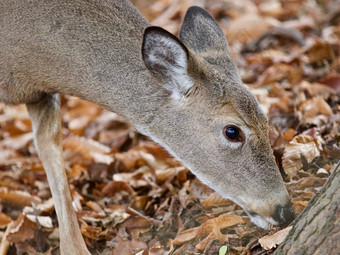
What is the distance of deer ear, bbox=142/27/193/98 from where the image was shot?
12.0ft

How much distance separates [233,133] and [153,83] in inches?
25.1

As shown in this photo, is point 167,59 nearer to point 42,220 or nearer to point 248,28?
point 42,220

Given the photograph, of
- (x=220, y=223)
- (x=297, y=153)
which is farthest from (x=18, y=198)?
(x=297, y=153)

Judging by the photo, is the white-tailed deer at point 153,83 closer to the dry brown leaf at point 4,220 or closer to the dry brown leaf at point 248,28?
the dry brown leaf at point 4,220

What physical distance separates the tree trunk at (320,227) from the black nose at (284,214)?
1.88 feet

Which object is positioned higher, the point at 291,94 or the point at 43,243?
the point at 291,94

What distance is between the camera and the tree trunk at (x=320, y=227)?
288 centimetres

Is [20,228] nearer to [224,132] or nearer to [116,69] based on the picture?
[116,69]

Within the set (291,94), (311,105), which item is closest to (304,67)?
(291,94)

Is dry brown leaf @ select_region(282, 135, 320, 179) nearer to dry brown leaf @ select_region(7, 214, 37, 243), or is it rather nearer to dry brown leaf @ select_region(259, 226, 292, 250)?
dry brown leaf @ select_region(259, 226, 292, 250)

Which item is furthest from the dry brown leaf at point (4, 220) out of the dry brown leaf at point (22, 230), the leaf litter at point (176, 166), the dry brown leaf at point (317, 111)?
the dry brown leaf at point (317, 111)

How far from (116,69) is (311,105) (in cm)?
193

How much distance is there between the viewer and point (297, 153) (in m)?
4.30

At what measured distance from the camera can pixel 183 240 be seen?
13.1ft
